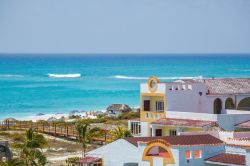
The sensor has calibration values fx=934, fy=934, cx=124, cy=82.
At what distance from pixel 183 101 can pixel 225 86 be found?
3.73m

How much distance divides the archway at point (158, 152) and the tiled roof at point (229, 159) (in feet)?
7.51

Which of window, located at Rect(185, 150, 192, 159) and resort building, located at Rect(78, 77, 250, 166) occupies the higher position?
resort building, located at Rect(78, 77, 250, 166)

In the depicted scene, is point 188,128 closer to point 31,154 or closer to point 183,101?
point 183,101

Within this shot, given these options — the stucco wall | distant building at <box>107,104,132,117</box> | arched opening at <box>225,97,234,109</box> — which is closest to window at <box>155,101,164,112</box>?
arched opening at <box>225,97,234,109</box>

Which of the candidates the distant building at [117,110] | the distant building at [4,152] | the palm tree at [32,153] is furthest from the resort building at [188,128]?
the distant building at [117,110]

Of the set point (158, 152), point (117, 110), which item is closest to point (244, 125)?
point (158, 152)

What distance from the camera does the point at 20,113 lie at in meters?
147

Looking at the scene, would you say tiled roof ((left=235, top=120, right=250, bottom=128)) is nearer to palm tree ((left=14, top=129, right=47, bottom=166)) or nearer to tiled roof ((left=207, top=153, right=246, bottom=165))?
tiled roof ((left=207, top=153, right=246, bottom=165))

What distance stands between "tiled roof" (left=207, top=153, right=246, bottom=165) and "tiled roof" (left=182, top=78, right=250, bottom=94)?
17067mm

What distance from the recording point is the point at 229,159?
49969mm

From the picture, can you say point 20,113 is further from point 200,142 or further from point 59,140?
point 200,142

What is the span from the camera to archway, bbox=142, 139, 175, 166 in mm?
50469

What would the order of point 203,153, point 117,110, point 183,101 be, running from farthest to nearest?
point 117,110 → point 183,101 → point 203,153

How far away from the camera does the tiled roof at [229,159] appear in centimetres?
4903
